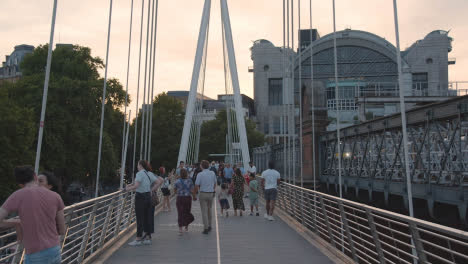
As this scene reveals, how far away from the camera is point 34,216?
5.23 meters

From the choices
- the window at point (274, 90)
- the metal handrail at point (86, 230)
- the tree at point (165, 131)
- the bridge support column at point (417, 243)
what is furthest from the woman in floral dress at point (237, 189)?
the window at point (274, 90)

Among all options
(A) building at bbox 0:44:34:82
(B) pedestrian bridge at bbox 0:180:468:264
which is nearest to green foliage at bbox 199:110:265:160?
(A) building at bbox 0:44:34:82

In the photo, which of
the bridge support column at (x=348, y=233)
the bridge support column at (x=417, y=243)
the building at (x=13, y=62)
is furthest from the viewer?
the building at (x=13, y=62)

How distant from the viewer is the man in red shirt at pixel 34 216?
5195 mm

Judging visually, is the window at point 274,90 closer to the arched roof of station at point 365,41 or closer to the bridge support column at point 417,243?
the arched roof of station at point 365,41

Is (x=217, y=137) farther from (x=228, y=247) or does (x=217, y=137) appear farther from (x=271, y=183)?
(x=228, y=247)

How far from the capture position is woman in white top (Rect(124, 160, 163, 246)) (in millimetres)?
11570

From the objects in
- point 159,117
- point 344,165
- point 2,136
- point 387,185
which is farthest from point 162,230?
point 159,117

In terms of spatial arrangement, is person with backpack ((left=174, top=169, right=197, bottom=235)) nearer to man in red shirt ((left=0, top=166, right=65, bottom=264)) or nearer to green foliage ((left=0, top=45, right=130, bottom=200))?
man in red shirt ((left=0, top=166, right=65, bottom=264))

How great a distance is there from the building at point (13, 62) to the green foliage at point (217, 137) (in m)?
30.2

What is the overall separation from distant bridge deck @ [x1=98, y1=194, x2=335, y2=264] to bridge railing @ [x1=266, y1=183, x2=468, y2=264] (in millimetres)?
572

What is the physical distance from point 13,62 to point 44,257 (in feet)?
332

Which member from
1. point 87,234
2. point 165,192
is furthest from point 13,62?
point 87,234

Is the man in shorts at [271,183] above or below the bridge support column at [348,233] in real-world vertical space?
above
